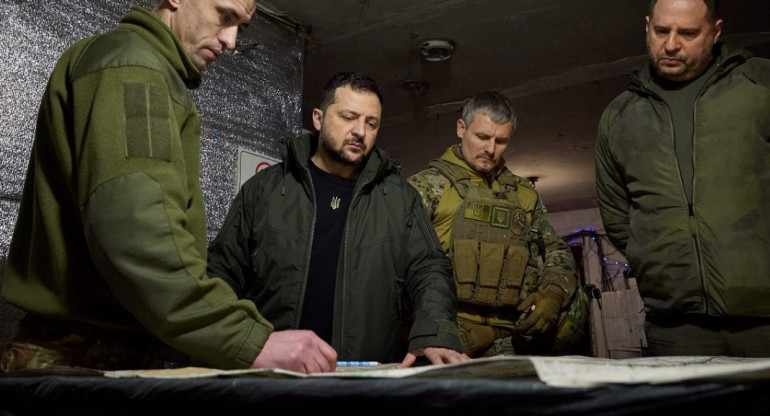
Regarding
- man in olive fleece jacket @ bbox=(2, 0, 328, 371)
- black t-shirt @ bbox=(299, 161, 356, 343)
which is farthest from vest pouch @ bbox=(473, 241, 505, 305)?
man in olive fleece jacket @ bbox=(2, 0, 328, 371)

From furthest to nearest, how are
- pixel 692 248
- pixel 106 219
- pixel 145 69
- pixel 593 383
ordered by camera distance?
pixel 692 248 < pixel 145 69 < pixel 106 219 < pixel 593 383

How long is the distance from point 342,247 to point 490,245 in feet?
3.05

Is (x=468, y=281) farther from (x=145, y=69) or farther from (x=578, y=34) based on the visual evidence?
(x=578, y=34)

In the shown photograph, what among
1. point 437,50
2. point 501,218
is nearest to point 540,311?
point 501,218

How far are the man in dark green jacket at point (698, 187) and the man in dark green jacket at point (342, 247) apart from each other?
810 mm

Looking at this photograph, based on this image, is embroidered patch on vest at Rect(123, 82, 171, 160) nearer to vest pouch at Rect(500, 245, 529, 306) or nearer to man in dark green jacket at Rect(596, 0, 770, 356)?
man in dark green jacket at Rect(596, 0, 770, 356)

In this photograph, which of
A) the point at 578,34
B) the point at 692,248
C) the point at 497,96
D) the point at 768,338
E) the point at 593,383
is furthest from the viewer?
the point at 578,34

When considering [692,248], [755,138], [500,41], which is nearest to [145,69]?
[692,248]

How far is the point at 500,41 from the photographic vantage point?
4336mm

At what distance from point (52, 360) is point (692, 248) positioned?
207 centimetres

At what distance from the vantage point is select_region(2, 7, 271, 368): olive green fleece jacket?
1.08 meters

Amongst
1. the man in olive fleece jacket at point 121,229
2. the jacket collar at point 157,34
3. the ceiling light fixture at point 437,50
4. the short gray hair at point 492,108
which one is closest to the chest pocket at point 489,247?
the short gray hair at point 492,108

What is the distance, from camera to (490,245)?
3.02 m

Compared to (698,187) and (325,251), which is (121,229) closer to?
(325,251)
